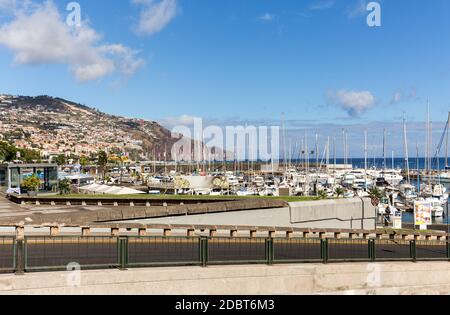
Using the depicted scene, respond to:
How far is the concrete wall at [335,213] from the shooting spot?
24.1 m

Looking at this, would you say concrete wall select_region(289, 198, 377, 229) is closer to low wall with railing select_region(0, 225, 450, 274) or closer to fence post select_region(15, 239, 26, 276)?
low wall with railing select_region(0, 225, 450, 274)

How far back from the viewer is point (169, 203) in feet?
92.1

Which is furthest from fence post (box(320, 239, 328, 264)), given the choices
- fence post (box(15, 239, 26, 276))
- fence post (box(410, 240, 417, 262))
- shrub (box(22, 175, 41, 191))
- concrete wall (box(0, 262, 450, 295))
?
shrub (box(22, 175, 41, 191))

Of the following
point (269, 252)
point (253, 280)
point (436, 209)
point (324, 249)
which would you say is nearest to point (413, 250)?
point (324, 249)

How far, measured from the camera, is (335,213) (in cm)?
2486

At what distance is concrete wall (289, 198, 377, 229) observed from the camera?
24.1 m

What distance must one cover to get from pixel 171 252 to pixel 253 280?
2.71 meters

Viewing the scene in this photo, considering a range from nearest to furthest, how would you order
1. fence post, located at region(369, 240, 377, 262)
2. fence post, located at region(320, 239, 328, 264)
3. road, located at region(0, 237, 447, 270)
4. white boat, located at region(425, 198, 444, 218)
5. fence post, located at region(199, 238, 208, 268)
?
road, located at region(0, 237, 447, 270), fence post, located at region(199, 238, 208, 268), fence post, located at region(320, 239, 328, 264), fence post, located at region(369, 240, 377, 262), white boat, located at region(425, 198, 444, 218)

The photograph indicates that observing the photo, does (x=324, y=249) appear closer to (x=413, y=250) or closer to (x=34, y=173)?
(x=413, y=250)

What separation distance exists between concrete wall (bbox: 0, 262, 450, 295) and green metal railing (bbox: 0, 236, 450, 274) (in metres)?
0.40

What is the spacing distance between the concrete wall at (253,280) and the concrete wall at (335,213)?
29.8ft
